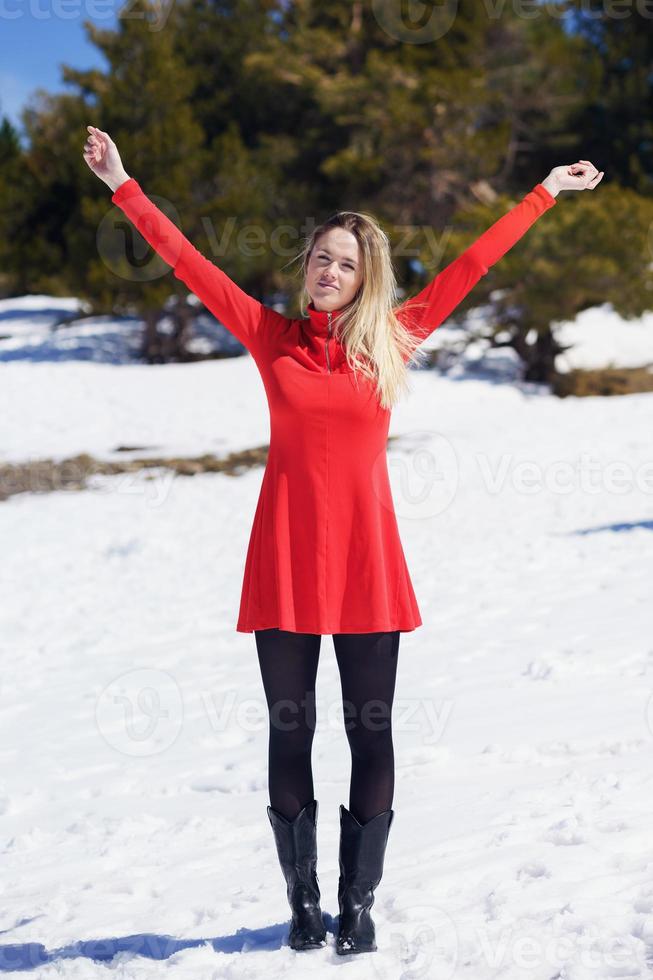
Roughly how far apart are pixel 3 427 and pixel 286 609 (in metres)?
13.2

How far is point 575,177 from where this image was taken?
2824 millimetres

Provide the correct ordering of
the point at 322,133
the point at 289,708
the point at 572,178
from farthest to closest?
the point at 322,133 < the point at 572,178 < the point at 289,708

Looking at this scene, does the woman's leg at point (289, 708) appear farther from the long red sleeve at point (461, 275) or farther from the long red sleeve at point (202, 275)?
the long red sleeve at point (461, 275)

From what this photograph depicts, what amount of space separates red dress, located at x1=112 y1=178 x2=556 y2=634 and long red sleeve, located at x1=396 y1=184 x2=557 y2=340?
0.45 ft

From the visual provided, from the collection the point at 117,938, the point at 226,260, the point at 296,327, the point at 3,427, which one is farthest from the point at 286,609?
the point at 226,260

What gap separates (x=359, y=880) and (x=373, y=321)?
4.66ft

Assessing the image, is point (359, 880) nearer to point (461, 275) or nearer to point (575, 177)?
point (461, 275)

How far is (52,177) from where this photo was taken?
23125 mm

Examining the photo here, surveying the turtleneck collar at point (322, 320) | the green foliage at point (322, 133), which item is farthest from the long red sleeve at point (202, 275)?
the green foliage at point (322, 133)

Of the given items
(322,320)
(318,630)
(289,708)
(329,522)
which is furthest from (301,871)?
(322,320)

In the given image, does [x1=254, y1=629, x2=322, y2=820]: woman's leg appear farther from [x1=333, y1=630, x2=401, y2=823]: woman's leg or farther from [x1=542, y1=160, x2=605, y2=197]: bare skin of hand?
[x1=542, y1=160, x2=605, y2=197]: bare skin of hand

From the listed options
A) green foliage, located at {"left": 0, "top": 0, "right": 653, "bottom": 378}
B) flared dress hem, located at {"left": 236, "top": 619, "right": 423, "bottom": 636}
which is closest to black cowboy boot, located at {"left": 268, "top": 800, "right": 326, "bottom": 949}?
flared dress hem, located at {"left": 236, "top": 619, "right": 423, "bottom": 636}

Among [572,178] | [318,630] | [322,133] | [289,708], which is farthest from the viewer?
[322,133]

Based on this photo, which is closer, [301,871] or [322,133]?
[301,871]
